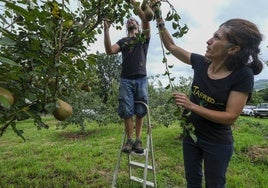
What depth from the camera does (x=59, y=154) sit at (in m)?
5.75

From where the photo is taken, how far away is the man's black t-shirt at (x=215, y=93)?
→ 75.0 inches

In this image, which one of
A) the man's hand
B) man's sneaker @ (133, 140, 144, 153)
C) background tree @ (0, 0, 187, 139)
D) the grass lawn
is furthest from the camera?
the grass lawn

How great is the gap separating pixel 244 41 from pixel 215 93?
351mm

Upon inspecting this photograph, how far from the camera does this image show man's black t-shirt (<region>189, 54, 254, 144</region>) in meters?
1.90

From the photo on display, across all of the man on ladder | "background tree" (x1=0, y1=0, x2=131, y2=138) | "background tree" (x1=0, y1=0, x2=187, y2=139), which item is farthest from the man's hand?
the man on ladder

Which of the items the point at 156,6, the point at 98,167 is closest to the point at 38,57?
the point at 156,6

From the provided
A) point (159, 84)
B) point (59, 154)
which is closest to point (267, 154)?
point (59, 154)

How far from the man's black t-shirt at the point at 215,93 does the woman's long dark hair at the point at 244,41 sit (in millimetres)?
52

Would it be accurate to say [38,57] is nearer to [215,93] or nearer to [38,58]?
[38,58]

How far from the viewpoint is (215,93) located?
1977 mm

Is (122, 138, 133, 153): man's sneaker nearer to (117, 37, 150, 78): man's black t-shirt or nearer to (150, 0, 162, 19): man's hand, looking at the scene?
(117, 37, 150, 78): man's black t-shirt

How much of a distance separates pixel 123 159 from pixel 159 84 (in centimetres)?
548

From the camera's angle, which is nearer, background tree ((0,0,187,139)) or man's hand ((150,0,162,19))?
background tree ((0,0,187,139))

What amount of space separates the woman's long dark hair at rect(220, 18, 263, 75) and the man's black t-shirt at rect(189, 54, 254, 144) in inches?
2.1
